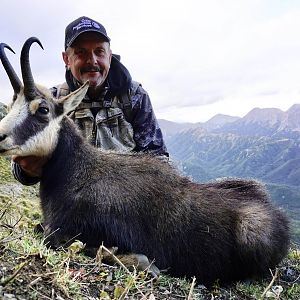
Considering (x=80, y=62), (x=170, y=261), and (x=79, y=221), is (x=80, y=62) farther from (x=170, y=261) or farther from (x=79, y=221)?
(x=170, y=261)

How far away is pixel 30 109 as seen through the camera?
578 centimetres

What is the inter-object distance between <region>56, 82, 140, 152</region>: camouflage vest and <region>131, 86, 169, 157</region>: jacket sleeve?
11 centimetres

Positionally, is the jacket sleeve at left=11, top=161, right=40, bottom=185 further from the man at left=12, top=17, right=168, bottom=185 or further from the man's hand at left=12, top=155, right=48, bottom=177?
the man at left=12, top=17, right=168, bottom=185

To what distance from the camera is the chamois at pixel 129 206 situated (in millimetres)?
5492

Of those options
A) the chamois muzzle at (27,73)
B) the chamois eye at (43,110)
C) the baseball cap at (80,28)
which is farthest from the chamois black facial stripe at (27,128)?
the baseball cap at (80,28)

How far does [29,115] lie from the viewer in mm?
5742

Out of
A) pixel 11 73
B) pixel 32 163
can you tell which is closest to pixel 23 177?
pixel 32 163

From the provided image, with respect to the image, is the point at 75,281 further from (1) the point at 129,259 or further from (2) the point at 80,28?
(2) the point at 80,28

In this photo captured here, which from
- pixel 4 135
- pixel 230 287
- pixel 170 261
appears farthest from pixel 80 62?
pixel 230 287

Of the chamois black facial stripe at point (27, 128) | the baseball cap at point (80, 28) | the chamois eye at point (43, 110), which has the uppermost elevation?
the baseball cap at point (80, 28)

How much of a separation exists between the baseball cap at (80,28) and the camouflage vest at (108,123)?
1.14 meters

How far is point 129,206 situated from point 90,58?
3.54 m

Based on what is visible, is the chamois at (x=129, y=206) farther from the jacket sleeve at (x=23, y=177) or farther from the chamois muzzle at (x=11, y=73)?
the jacket sleeve at (x=23, y=177)

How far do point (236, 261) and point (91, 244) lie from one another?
6.68ft
